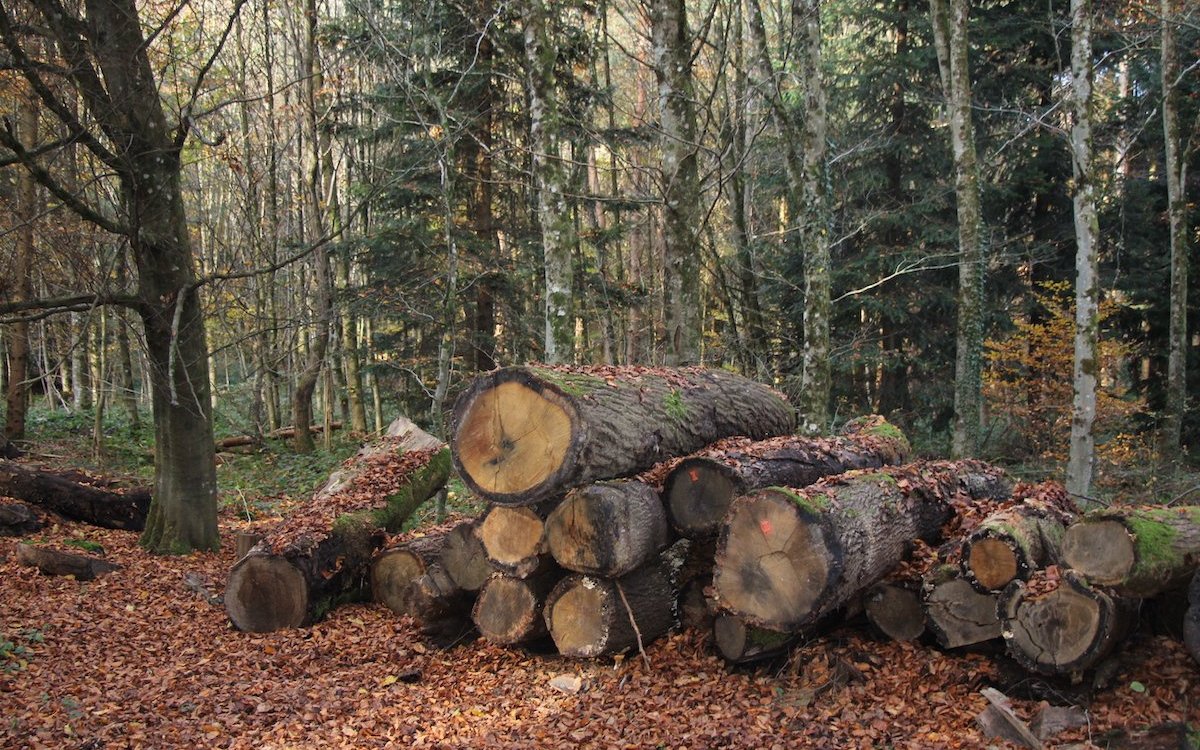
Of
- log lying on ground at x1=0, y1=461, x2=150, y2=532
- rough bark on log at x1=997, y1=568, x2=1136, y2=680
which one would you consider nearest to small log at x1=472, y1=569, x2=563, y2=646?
rough bark on log at x1=997, y1=568, x2=1136, y2=680

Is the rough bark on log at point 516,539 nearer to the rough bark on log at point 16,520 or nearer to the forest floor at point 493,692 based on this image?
the forest floor at point 493,692

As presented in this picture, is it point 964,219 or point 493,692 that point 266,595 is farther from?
Result: point 964,219

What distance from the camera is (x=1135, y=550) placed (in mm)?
3994

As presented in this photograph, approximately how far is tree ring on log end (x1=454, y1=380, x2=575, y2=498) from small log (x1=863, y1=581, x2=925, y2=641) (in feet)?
7.38

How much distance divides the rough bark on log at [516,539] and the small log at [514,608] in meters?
0.12

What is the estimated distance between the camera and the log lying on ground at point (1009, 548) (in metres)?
4.39

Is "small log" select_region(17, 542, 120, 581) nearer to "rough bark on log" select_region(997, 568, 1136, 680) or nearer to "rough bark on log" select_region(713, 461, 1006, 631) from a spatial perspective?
"rough bark on log" select_region(713, 461, 1006, 631)

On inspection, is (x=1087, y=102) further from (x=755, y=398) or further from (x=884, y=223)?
(x=755, y=398)

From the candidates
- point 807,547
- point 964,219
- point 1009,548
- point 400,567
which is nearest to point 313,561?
point 400,567

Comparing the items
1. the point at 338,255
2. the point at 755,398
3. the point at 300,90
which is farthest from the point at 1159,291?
the point at 300,90

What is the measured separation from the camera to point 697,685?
16.1 feet

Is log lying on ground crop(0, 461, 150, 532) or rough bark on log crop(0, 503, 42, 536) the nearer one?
rough bark on log crop(0, 503, 42, 536)

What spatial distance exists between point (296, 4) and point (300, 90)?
6.28 ft

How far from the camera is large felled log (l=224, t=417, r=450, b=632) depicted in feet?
20.1
